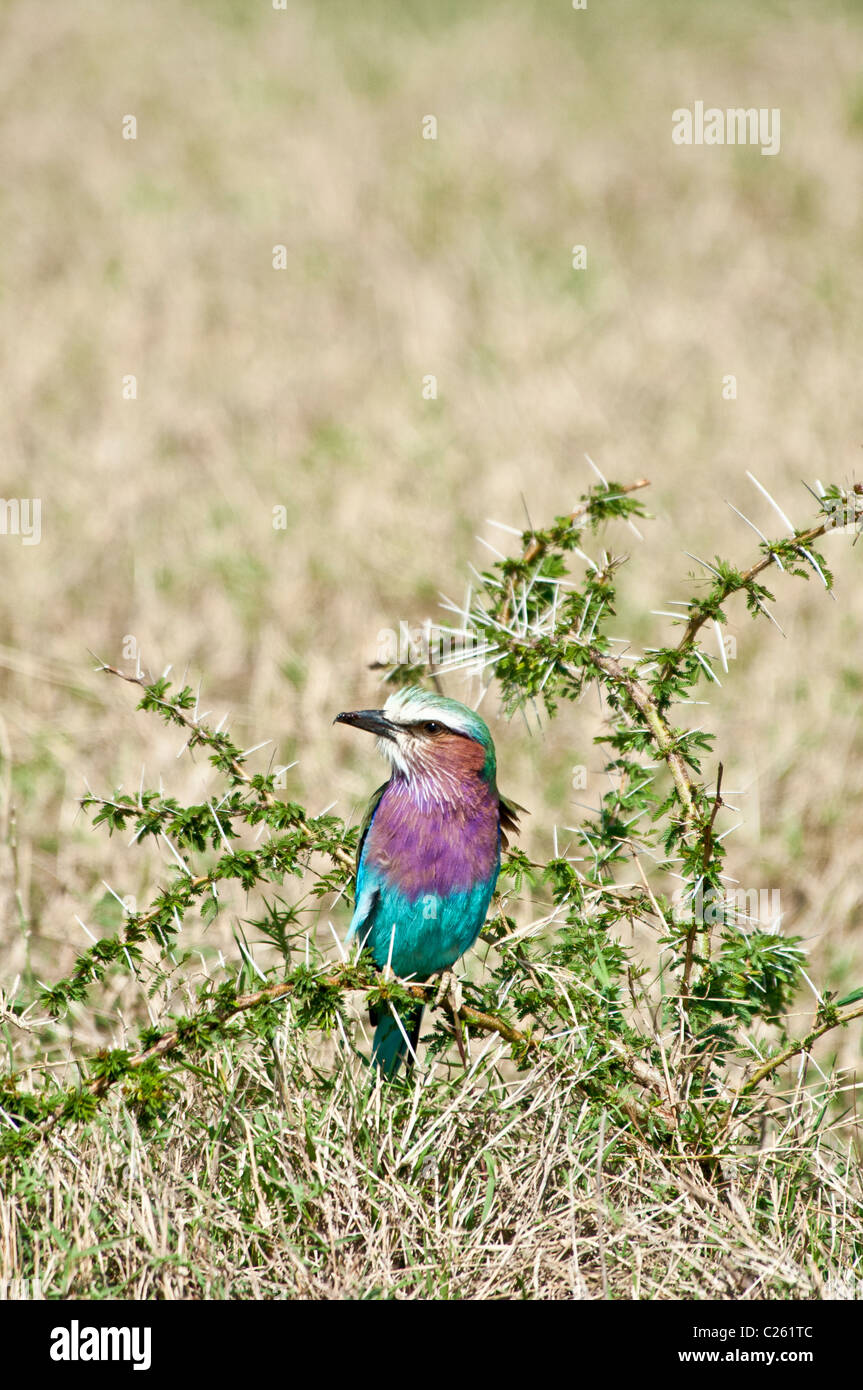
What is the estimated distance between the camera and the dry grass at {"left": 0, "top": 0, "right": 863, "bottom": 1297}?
2.75 m

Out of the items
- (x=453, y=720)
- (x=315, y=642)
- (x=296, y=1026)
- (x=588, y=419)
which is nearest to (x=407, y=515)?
(x=315, y=642)

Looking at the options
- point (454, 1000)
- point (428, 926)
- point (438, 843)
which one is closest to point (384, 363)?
point (438, 843)

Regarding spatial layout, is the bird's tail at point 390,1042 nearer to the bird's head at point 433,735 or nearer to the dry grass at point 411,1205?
the dry grass at point 411,1205

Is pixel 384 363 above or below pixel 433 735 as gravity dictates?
above

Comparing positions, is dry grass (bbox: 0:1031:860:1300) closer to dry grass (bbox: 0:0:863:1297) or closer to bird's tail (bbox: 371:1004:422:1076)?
dry grass (bbox: 0:0:863:1297)

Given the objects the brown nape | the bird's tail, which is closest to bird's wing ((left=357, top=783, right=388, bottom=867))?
the brown nape

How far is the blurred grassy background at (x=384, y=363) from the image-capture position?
550cm

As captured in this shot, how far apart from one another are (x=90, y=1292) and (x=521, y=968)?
1.12 metres

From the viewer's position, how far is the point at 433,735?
10.7 feet

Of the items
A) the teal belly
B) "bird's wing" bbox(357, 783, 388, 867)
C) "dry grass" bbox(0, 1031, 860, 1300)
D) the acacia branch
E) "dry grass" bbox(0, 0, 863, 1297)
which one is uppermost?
"dry grass" bbox(0, 0, 863, 1297)

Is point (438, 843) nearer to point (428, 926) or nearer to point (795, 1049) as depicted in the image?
point (428, 926)

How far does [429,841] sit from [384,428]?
17.0 feet

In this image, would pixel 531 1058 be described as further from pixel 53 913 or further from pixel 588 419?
pixel 588 419

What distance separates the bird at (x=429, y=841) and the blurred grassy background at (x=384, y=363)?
1.46 m
